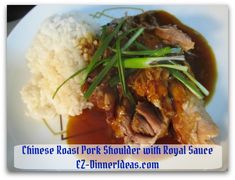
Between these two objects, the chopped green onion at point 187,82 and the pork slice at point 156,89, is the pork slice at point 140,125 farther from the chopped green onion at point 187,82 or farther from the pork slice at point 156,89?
the chopped green onion at point 187,82

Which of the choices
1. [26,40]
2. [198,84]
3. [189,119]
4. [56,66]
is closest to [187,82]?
[198,84]

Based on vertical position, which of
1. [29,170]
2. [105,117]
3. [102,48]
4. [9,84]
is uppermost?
[102,48]

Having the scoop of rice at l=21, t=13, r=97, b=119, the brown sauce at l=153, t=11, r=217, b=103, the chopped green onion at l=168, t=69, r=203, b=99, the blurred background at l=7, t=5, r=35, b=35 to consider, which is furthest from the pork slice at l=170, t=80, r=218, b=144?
the blurred background at l=7, t=5, r=35, b=35

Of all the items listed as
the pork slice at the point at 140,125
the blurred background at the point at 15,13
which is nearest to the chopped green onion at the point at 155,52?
the pork slice at the point at 140,125

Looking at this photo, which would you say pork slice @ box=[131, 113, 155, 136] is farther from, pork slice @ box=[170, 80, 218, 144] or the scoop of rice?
the scoop of rice

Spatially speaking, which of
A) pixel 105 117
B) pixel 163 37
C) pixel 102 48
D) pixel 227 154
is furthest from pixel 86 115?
pixel 227 154

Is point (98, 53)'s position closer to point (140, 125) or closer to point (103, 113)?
point (103, 113)

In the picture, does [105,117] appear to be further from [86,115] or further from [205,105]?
[205,105]
